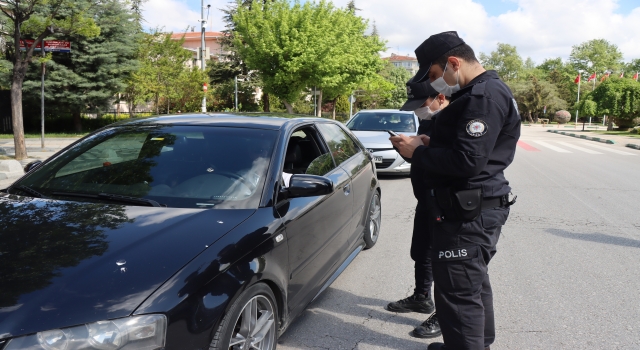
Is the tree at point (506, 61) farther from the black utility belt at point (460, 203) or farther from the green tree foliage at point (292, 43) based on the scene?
the black utility belt at point (460, 203)

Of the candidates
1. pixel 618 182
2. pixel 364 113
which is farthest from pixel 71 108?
pixel 618 182

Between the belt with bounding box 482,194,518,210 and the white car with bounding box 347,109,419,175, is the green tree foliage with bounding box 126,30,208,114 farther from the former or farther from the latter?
the belt with bounding box 482,194,518,210

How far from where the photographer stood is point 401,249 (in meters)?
5.48

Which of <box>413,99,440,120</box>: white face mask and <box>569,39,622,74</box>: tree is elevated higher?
<box>569,39,622,74</box>: tree

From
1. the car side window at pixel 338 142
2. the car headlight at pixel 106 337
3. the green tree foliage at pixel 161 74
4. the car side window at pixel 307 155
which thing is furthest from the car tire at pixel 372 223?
the green tree foliage at pixel 161 74

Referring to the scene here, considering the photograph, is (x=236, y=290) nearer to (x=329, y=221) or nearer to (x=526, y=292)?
(x=329, y=221)

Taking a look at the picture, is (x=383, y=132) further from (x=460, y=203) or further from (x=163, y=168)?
(x=460, y=203)

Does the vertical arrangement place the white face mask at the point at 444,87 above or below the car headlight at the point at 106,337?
above

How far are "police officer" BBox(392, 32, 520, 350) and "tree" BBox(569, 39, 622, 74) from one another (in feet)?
332

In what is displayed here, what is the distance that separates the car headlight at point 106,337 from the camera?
1.77 m

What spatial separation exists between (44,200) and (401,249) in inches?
144

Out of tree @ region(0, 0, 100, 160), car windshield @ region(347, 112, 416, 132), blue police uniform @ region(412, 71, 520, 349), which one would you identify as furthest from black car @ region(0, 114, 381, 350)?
tree @ region(0, 0, 100, 160)

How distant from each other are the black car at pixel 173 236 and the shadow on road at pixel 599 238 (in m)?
3.42

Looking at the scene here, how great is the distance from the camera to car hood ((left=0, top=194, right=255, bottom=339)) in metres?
1.86
